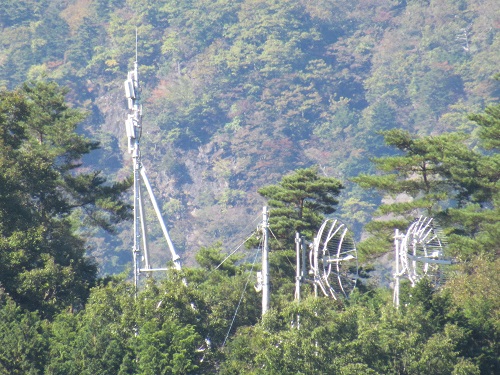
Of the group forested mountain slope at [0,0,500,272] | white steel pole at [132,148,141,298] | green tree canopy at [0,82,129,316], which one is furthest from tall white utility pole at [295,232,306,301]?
forested mountain slope at [0,0,500,272]

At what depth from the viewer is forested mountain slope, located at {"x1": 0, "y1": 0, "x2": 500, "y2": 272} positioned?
417 ft

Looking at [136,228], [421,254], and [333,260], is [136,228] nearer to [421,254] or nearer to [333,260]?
[333,260]

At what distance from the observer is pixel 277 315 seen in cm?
3256

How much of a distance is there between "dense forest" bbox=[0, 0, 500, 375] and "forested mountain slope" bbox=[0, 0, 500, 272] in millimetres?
284

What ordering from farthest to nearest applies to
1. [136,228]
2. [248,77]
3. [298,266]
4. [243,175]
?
[248,77] < [243,175] < [136,228] < [298,266]

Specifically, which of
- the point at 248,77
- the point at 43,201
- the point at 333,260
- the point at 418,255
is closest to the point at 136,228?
the point at 43,201

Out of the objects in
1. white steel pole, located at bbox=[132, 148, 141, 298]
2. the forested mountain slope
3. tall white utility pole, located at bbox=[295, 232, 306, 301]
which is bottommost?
tall white utility pole, located at bbox=[295, 232, 306, 301]

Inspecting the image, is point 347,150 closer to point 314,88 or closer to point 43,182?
point 314,88

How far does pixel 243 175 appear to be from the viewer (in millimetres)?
126500

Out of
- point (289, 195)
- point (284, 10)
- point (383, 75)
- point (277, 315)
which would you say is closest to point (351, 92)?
point (383, 75)

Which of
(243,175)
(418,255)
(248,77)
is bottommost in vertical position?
(418,255)

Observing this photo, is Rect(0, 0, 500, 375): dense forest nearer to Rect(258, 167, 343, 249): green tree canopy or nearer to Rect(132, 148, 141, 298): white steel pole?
Rect(258, 167, 343, 249): green tree canopy

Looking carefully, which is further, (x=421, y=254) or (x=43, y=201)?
(x=43, y=201)

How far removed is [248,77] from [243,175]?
18711mm
